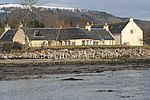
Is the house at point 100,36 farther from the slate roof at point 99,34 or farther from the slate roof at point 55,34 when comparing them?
the slate roof at point 55,34

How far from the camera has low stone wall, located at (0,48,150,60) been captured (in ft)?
232

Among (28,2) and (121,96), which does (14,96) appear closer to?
(121,96)

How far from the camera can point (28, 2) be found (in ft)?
257

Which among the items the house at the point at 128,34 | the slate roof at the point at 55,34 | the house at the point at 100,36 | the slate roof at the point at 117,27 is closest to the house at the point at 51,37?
the slate roof at the point at 55,34

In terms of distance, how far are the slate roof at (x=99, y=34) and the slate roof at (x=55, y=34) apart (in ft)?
5.69

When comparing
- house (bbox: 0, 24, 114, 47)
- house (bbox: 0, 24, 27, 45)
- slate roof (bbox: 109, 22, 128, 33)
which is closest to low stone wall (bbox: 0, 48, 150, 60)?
house (bbox: 0, 24, 114, 47)

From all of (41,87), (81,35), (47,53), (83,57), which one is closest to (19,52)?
(47,53)

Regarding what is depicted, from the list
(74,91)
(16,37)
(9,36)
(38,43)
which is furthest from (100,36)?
(74,91)

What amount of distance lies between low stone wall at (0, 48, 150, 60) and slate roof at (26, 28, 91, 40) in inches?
328

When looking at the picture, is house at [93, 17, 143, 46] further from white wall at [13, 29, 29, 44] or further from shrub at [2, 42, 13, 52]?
shrub at [2, 42, 13, 52]

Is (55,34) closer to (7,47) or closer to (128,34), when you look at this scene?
(7,47)

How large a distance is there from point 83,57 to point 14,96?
46.6 meters

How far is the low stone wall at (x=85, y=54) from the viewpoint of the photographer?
70.8m

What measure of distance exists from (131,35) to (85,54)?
63.8 ft
